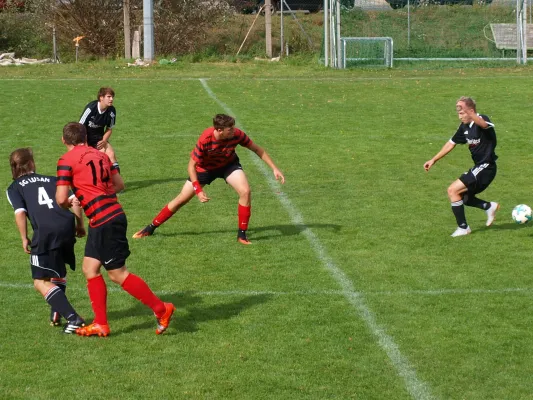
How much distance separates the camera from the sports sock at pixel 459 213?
1184 cm

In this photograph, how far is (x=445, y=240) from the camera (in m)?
11.7

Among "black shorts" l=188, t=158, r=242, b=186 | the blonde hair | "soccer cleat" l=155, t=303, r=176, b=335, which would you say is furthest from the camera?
"black shorts" l=188, t=158, r=242, b=186

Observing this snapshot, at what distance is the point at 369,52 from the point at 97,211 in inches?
1009

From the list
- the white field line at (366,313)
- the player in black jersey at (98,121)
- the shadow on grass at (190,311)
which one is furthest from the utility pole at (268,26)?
the shadow on grass at (190,311)

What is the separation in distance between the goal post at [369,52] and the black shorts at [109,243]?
959 inches

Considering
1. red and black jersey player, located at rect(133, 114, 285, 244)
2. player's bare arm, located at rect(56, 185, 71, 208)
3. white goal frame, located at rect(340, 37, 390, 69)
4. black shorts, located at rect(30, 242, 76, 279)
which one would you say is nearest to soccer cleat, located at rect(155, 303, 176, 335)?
black shorts, located at rect(30, 242, 76, 279)

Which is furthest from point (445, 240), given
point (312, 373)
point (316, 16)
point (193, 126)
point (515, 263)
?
point (316, 16)

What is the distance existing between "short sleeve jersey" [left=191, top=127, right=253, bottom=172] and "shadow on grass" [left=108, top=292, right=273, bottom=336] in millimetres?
2464

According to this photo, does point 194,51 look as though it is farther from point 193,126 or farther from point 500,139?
point 500,139

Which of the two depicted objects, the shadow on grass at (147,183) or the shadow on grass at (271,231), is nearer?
the shadow on grass at (271,231)

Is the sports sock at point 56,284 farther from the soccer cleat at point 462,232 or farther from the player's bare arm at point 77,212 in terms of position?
the soccer cleat at point 462,232

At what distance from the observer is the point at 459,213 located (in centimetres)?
1184

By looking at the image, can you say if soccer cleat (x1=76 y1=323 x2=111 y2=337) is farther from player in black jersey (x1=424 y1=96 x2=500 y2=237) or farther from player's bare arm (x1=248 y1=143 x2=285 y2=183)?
player in black jersey (x1=424 y1=96 x2=500 y2=237)

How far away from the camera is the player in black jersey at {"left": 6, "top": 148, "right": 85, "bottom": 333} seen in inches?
326
